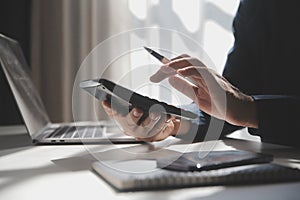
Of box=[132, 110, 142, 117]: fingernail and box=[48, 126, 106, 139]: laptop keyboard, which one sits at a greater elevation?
box=[132, 110, 142, 117]: fingernail

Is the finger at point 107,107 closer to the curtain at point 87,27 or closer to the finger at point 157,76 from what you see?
Result: the finger at point 157,76

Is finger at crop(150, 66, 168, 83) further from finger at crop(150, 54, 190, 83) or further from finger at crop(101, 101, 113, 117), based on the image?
finger at crop(101, 101, 113, 117)

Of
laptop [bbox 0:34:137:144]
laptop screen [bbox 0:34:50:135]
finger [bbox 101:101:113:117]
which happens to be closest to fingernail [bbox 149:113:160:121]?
finger [bbox 101:101:113:117]

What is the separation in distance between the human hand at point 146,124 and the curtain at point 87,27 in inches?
36.2

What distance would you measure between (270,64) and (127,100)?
616 millimetres

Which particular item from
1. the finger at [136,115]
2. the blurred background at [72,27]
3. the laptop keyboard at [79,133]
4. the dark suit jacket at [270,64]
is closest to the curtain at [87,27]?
the blurred background at [72,27]

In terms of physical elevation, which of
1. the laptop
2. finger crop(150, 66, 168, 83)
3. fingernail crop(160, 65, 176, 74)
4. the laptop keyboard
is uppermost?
fingernail crop(160, 65, 176, 74)

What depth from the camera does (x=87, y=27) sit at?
184 cm

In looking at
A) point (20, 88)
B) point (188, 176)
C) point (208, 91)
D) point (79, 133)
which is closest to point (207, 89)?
point (208, 91)

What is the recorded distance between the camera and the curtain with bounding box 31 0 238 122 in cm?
180

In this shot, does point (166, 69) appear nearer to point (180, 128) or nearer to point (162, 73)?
point (162, 73)

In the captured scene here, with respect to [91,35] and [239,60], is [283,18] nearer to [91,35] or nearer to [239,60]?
[239,60]

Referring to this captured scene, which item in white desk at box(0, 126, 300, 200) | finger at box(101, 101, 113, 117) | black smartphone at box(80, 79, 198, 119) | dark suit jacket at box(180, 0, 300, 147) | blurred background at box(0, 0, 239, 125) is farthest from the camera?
blurred background at box(0, 0, 239, 125)

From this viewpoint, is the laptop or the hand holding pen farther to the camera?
the laptop
